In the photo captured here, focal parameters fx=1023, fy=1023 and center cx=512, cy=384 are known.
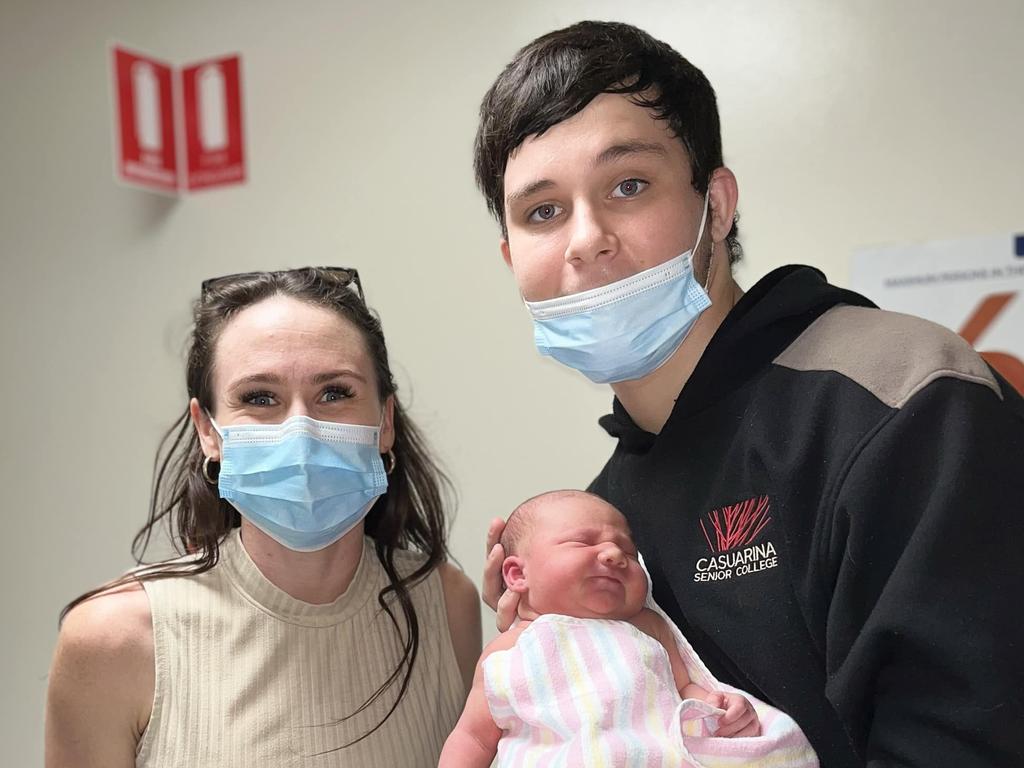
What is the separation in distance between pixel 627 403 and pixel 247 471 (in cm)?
61

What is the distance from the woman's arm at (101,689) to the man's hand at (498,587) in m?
0.58

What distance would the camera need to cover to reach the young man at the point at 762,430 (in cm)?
105

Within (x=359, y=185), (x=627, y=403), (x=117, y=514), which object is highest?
(x=359, y=185)

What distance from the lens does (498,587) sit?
59.4 inches

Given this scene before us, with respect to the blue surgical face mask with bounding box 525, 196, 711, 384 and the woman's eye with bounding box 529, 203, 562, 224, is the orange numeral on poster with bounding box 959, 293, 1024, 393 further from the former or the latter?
the woman's eye with bounding box 529, 203, 562, 224

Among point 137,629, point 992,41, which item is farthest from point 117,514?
point 992,41

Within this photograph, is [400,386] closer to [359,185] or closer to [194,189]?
[359,185]

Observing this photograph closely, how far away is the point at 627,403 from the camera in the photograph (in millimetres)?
1538

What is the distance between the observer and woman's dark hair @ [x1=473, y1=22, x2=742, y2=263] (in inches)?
54.7

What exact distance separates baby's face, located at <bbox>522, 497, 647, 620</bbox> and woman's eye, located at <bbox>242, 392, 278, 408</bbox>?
51 centimetres

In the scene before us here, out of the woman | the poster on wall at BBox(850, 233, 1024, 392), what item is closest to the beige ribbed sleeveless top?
the woman

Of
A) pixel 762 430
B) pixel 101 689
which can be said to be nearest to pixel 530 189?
pixel 762 430

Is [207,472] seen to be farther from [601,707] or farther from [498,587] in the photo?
[601,707]

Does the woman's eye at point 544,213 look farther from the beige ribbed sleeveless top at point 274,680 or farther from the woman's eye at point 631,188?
the beige ribbed sleeveless top at point 274,680
